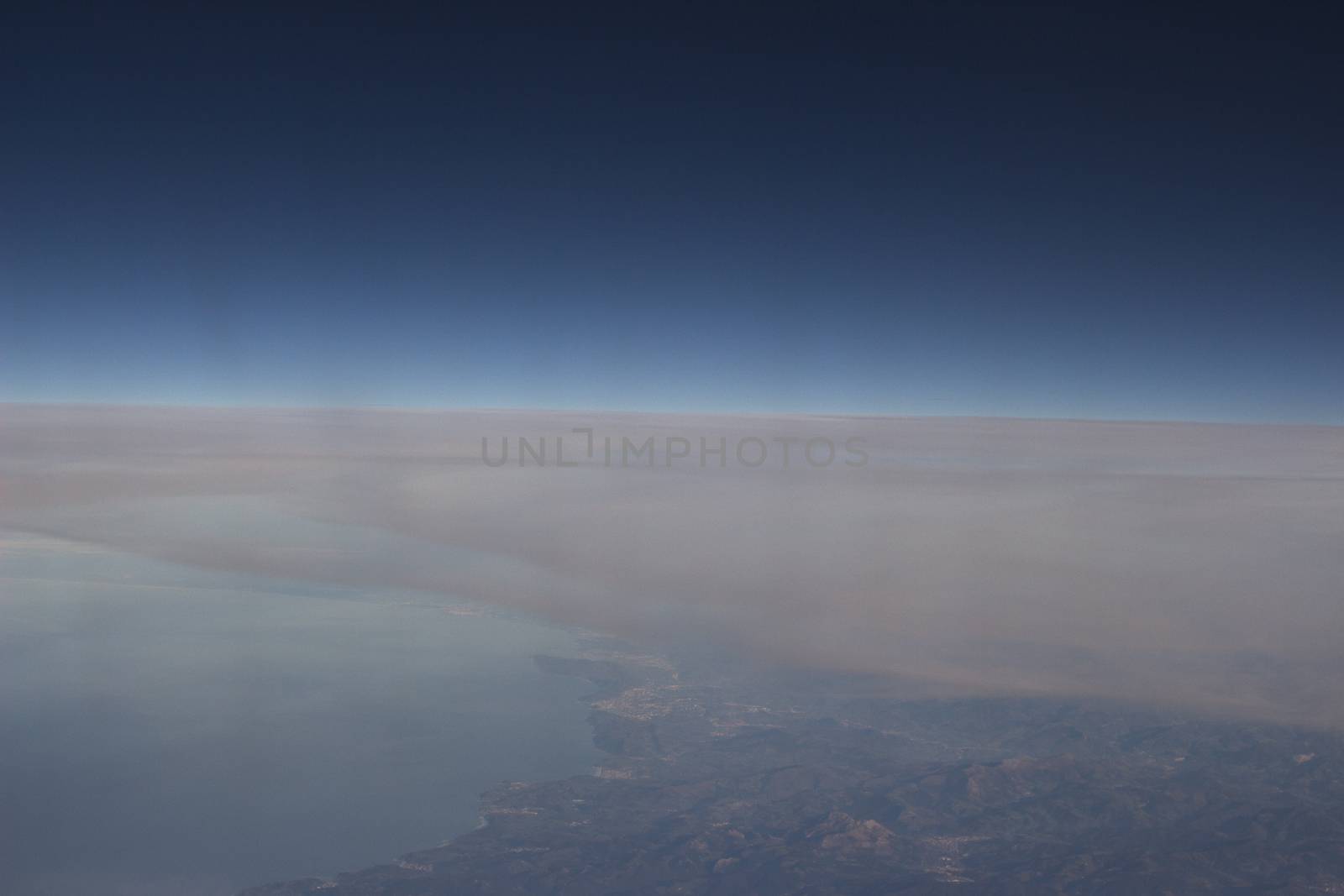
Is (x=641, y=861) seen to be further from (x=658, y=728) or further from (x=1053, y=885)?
(x=1053, y=885)

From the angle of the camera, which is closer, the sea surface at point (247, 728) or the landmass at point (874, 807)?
the sea surface at point (247, 728)

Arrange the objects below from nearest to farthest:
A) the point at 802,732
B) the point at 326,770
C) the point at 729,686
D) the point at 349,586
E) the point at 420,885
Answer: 1. the point at 420,885
2. the point at 326,770
3. the point at 802,732
4. the point at 729,686
5. the point at 349,586

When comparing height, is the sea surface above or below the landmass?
above

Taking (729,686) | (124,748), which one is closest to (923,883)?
(729,686)

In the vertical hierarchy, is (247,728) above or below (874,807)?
above

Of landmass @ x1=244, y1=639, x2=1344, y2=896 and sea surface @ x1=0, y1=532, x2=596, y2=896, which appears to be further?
landmass @ x1=244, y1=639, x2=1344, y2=896

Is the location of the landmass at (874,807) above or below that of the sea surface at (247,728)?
below

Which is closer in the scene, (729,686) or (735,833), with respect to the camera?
(735,833)

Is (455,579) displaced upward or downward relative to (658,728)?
upward
